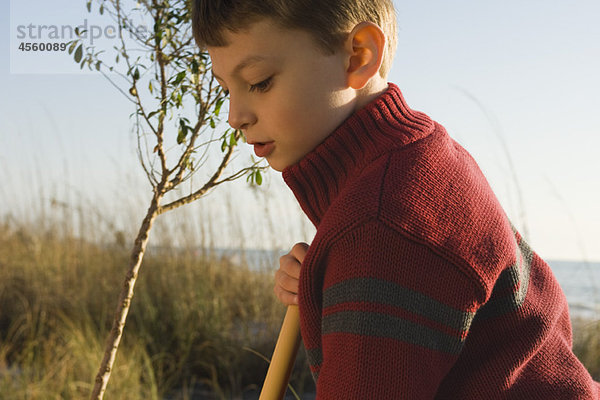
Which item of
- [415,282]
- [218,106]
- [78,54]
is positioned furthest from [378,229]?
[78,54]

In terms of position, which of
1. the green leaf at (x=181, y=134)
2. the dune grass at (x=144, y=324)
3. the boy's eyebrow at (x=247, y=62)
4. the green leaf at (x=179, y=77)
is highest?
the green leaf at (x=179, y=77)

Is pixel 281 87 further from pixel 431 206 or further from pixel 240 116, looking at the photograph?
pixel 431 206

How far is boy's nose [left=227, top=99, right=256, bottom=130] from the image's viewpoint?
110cm

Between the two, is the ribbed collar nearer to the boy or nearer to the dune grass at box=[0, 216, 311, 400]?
the boy

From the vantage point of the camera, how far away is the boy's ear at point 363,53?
3.60 ft

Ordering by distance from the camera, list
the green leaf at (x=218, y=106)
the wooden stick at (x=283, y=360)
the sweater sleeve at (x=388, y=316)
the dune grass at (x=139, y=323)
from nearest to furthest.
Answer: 1. the sweater sleeve at (x=388, y=316)
2. the wooden stick at (x=283, y=360)
3. the green leaf at (x=218, y=106)
4. the dune grass at (x=139, y=323)

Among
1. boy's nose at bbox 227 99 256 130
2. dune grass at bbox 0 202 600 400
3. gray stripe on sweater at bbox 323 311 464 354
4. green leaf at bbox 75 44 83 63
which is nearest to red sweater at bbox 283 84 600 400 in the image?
gray stripe on sweater at bbox 323 311 464 354

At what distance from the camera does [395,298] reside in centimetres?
89

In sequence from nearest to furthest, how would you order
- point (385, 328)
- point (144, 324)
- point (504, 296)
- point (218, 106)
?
point (385, 328)
point (504, 296)
point (218, 106)
point (144, 324)

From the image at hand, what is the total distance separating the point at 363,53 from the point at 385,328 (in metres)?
0.48

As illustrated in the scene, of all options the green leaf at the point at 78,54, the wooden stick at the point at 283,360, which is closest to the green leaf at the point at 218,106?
the green leaf at the point at 78,54

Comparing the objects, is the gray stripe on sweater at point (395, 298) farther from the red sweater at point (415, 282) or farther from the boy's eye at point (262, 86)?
the boy's eye at point (262, 86)

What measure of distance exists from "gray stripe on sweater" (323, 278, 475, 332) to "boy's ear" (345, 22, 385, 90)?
377mm

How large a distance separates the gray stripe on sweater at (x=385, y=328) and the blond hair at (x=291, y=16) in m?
0.45
